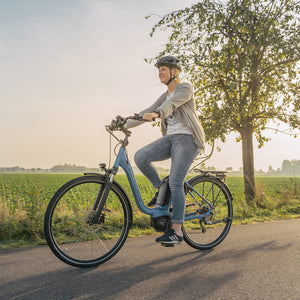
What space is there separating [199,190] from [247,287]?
186 centimetres

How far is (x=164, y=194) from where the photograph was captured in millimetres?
4391

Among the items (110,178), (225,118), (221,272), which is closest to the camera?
(221,272)

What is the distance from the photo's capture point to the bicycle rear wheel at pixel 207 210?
→ 472 centimetres

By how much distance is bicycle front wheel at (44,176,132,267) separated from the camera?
11.7 feet

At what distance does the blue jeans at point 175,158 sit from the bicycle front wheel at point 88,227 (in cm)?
59

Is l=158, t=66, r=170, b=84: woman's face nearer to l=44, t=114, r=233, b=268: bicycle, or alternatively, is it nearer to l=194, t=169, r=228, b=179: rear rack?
l=44, t=114, r=233, b=268: bicycle

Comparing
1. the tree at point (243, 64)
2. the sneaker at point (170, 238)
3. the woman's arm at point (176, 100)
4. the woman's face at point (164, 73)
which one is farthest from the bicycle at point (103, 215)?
the tree at point (243, 64)

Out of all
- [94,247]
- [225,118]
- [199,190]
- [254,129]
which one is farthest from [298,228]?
[254,129]

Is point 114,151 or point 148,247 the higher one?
point 114,151

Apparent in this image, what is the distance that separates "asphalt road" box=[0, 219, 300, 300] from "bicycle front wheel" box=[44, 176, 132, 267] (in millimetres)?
170

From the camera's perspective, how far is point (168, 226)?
4285 mm

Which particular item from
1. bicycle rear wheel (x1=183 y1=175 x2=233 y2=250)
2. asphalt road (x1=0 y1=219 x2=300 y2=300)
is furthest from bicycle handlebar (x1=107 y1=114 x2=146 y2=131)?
asphalt road (x1=0 y1=219 x2=300 y2=300)

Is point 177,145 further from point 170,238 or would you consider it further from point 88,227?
point 88,227

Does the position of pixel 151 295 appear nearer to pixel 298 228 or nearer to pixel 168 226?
pixel 168 226
